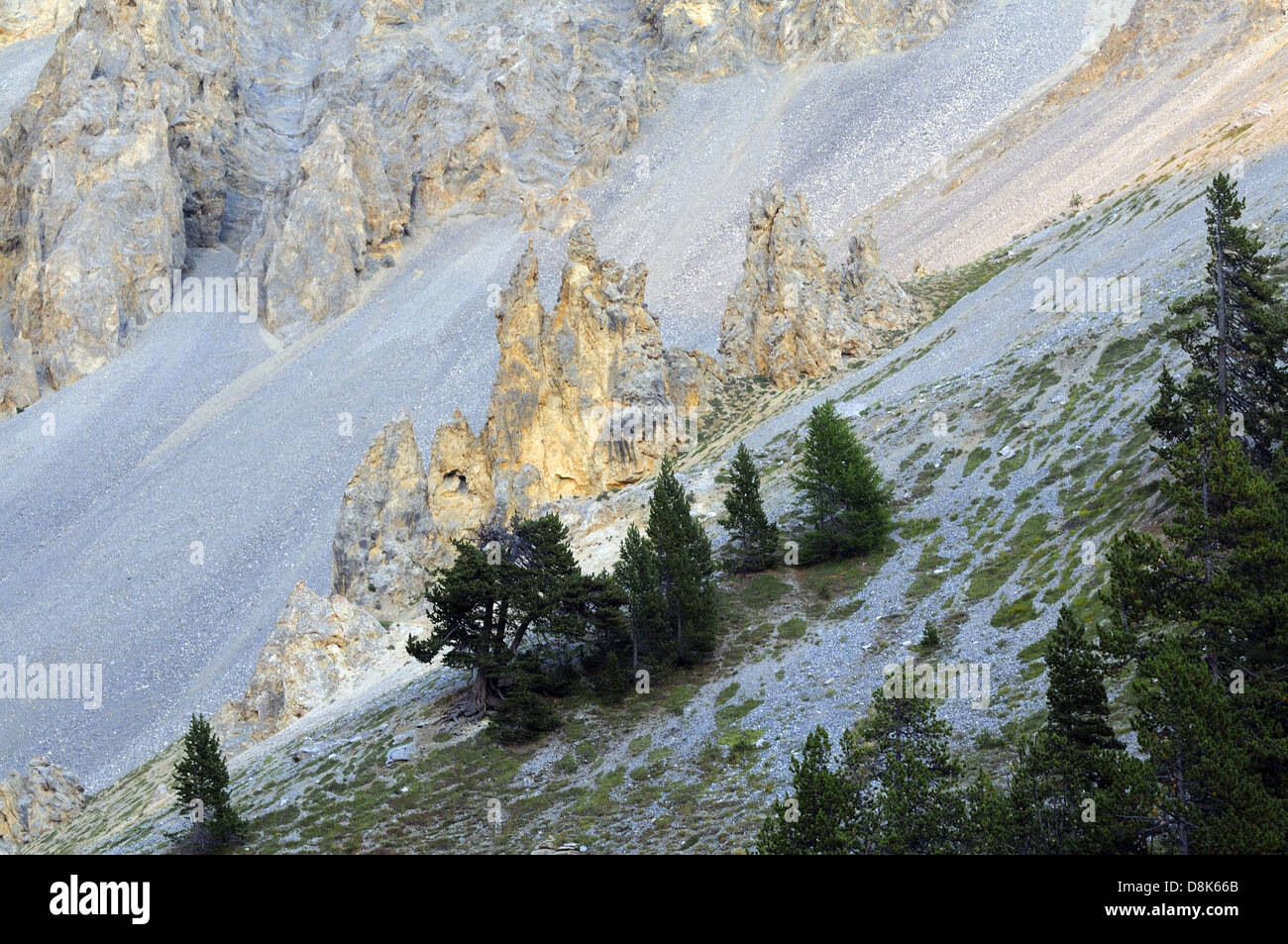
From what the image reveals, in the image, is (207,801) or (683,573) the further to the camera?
(683,573)

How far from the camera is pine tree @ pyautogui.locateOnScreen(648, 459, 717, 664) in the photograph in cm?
3734

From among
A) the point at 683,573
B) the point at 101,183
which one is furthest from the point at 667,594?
the point at 101,183

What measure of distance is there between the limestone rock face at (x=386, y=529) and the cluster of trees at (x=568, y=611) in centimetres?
2302

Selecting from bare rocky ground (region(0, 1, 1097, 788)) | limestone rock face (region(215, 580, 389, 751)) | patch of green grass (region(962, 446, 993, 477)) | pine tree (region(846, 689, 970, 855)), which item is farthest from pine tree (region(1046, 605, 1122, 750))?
bare rocky ground (region(0, 1, 1097, 788))

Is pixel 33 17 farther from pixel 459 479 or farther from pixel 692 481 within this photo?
pixel 692 481

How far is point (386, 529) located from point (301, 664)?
14911 millimetres

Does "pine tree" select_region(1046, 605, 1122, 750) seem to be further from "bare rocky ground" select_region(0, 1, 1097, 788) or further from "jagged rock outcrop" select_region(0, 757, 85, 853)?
"bare rocky ground" select_region(0, 1, 1097, 788)

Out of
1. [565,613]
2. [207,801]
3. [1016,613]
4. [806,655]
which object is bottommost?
[207,801]

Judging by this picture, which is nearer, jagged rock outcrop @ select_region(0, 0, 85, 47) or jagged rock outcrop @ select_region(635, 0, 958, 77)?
jagged rock outcrop @ select_region(635, 0, 958, 77)

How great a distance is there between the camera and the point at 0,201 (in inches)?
5428

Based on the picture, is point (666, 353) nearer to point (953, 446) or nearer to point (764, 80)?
point (953, 446)

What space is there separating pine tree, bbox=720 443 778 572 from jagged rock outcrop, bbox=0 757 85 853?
33.6m

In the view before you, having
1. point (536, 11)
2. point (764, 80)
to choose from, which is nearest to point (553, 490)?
point (764, 80)

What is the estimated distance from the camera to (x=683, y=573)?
38.0 metres
